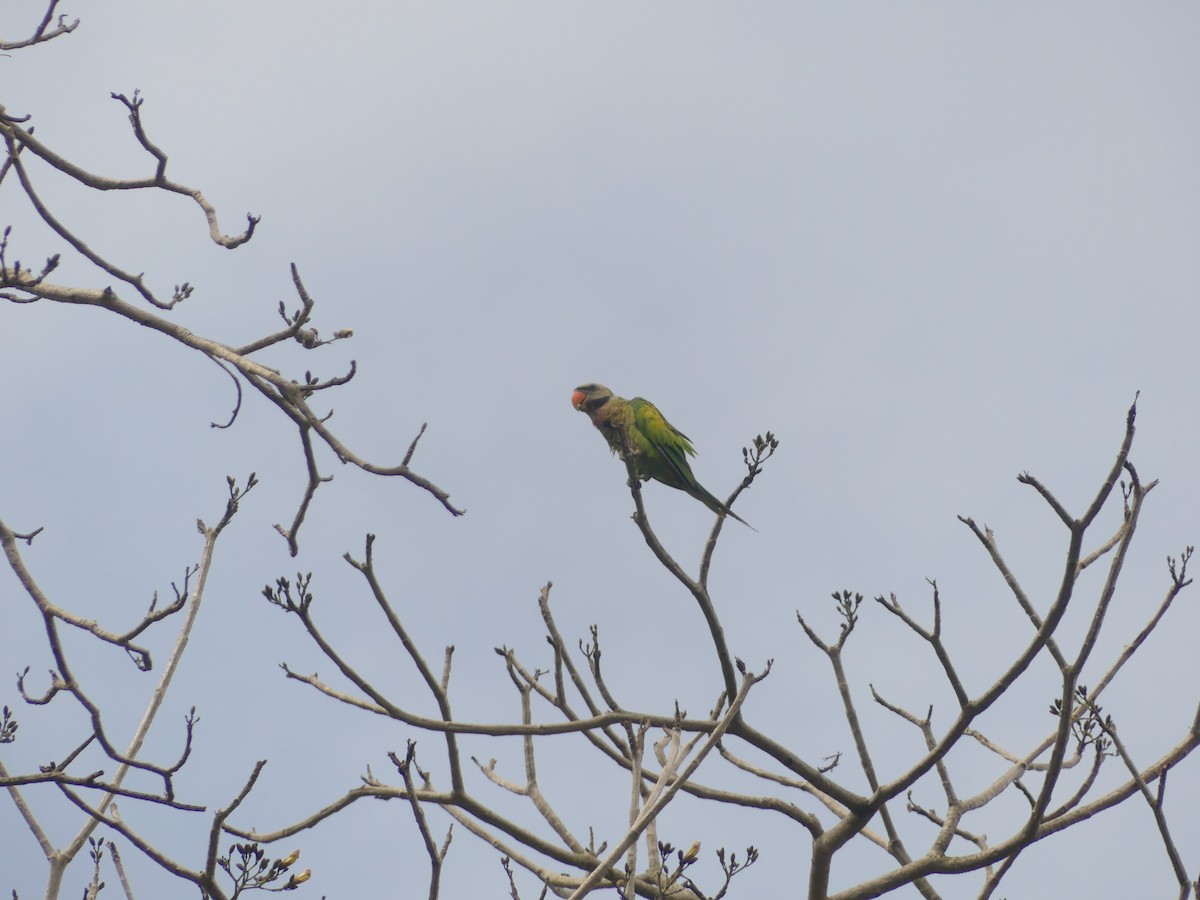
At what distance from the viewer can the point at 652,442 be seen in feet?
30.3

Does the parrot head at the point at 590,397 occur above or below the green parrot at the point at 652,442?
above

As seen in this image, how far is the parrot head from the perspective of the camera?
9.98 metres

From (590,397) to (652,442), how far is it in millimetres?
1091

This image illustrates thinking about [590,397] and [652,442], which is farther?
[590,397]

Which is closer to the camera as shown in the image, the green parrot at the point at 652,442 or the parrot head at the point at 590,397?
the green parrot at the point at 652,442

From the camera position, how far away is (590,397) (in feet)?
33.1

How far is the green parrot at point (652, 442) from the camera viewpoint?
9.17m

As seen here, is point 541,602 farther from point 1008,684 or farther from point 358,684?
point 1008,684

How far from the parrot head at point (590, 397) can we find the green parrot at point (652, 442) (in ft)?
0.57

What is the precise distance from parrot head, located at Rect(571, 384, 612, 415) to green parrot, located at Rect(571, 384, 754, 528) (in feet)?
0.57

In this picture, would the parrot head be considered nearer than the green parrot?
No

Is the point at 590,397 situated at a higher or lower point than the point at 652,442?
higher

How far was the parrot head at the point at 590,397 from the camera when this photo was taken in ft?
32.8

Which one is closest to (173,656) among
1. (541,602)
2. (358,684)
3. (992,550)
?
(358,684)
